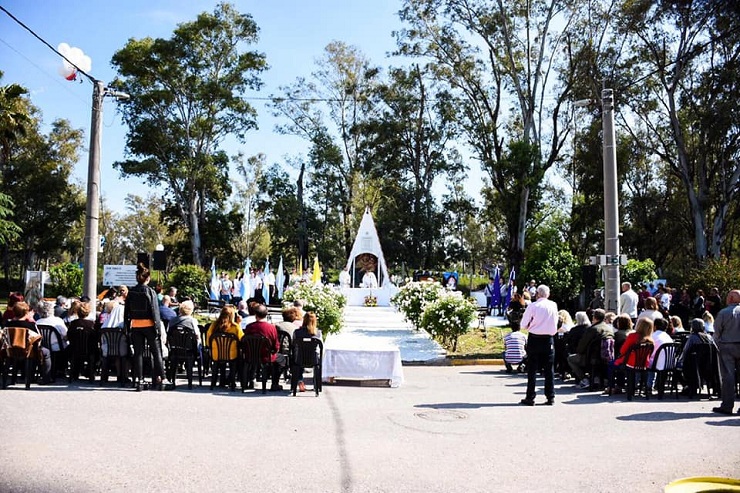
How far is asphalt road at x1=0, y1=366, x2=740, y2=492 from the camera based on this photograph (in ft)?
16.8

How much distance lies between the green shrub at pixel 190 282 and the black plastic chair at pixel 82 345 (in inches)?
768

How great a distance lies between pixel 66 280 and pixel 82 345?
2286 cm

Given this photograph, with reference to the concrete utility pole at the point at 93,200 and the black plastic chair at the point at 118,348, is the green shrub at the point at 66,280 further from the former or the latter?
the black plastic chair at the point at 118,348

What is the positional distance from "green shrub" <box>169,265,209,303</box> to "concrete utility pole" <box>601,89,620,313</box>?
20.6m

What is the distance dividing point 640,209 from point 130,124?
36.0 meters

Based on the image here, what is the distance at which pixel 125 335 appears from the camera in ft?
31.4

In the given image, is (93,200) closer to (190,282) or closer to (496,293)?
(190,282)

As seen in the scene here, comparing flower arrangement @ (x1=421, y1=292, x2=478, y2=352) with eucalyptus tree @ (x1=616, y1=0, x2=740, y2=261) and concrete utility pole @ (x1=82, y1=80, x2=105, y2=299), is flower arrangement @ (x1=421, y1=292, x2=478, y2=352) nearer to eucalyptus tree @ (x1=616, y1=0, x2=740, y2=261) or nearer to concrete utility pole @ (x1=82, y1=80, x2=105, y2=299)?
concrete utility pole @ (x1=82, y1=80, x2=105, y2=299)

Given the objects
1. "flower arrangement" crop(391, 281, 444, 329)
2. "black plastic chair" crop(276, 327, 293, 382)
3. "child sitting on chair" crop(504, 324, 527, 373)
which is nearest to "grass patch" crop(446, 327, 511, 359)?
"flower arrangement" crop(391, 281, 444, 329)

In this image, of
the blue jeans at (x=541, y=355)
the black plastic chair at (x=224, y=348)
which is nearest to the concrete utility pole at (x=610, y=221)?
the blue jeans at (x=541, y=355)

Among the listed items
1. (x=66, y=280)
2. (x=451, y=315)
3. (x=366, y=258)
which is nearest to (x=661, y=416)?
(x=451, y=315)

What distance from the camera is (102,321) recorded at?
33.5 ft

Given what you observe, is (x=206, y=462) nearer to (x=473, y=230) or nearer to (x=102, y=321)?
(x=102, y=321)

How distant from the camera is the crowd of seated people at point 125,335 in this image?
931 cm
